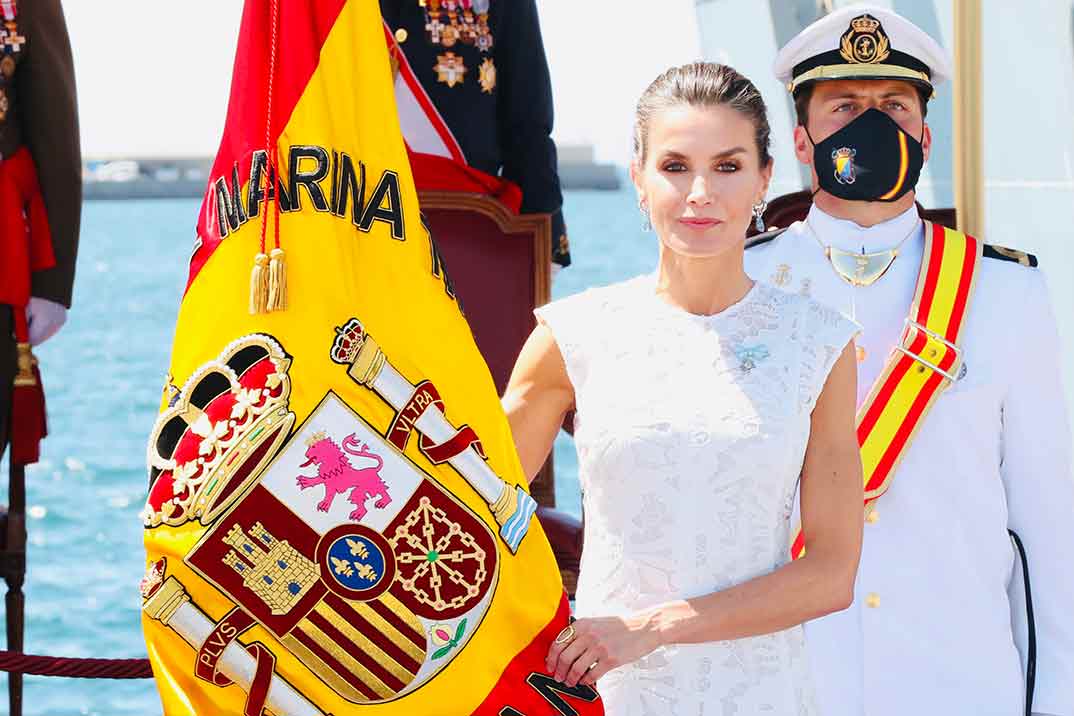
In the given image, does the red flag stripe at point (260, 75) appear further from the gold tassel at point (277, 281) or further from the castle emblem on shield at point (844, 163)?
the castle emblem on shield at point (844, 163)

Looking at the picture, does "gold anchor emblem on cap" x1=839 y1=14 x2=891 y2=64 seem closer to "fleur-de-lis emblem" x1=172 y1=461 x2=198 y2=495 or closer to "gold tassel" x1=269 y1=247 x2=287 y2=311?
"gold tassel" x1=269 y1=247 x2=287 y2=311

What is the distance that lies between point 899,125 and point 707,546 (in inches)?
31.4

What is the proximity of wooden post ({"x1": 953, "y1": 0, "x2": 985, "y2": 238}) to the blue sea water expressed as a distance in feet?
3.20

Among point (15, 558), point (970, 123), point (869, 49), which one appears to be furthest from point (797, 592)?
point (15, 558)

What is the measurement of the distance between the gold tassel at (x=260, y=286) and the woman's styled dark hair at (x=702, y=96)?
524 millimetres

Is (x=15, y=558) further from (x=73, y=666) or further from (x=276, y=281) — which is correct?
(x=276, y=281)

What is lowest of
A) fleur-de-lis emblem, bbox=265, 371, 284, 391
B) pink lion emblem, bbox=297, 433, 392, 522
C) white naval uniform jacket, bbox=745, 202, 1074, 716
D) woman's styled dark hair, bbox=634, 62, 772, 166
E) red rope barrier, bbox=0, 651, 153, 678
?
red rope barrier, bbox=0, 651, 153, 678

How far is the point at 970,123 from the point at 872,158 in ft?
1.98

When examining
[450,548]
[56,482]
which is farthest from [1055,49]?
[56,482]

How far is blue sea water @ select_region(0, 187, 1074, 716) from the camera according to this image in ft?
33.5

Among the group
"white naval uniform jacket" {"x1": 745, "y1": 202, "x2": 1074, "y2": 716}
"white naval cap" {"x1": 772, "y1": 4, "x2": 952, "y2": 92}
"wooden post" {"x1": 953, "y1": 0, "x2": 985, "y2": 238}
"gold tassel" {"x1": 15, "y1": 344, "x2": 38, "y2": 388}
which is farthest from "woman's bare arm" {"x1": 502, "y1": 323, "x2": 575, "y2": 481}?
"gold tassel" {"x1": 15, "y1": 344, "x2": 38, "y2": 388}

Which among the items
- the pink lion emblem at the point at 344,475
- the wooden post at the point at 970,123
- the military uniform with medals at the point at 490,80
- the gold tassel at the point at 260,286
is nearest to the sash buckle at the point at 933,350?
the wooden post at the point at 970,123

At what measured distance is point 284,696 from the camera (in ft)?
7.14

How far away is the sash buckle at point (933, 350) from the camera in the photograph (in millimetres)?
2656
